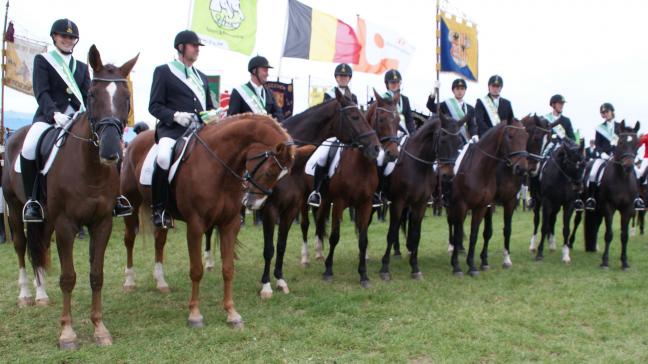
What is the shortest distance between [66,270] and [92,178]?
99 centimetres

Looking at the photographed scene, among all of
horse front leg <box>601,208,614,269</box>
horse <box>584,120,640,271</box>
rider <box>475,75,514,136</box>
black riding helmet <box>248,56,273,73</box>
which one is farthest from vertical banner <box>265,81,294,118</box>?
horse front leg <box>601,208,614,269</box>

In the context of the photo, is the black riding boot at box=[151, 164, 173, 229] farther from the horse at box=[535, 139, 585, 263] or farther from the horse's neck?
the horse at box=[535, 139, 585, 263]

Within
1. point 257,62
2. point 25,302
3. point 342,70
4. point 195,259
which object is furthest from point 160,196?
point 342,70

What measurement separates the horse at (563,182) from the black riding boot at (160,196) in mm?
8015

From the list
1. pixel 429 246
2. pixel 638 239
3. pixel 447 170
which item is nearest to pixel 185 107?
pixel 447 170

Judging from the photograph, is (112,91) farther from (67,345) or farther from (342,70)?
(342,70)

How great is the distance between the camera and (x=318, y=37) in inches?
664

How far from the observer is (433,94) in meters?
11.0

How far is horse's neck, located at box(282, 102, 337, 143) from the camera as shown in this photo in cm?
738

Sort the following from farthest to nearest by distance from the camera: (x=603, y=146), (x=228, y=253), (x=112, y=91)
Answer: (x=603, y=146) < (x=228, y=253) < (x=112, y=91)

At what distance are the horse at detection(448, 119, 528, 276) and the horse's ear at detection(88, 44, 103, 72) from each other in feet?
21.2

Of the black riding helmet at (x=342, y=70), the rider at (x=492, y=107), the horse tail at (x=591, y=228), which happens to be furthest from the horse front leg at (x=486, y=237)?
the black riding helmet at (x=342, y=70)

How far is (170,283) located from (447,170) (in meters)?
4.90

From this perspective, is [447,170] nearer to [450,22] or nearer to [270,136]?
[270,136]
